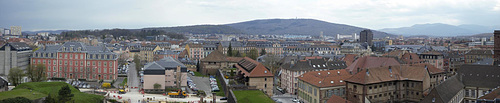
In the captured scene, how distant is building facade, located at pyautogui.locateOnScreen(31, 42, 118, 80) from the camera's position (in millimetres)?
52938

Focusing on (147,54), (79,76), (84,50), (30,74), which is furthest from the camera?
(147,54)

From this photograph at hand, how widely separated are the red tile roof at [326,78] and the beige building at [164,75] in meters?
13.7

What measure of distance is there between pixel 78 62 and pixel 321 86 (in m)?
33.9

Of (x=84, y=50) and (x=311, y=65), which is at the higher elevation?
(x=84, y=50)

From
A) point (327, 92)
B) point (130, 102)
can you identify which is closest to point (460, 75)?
point (327, 92)

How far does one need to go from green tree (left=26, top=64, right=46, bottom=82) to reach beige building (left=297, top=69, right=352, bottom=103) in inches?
1218

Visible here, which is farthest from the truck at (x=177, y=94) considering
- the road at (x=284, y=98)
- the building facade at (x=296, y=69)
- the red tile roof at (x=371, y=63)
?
the red tile roof at (x=371, y=63)

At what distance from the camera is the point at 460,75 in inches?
1609

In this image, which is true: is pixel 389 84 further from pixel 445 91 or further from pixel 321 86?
pixel 321 86

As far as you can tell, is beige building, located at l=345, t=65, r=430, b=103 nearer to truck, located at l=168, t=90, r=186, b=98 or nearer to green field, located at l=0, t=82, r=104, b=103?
truck, located at l=168, t=90, r=186, b=98

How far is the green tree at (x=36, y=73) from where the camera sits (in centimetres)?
4722

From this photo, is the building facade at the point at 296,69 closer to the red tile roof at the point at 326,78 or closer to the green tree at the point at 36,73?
the red tile roof at the point at 326,78

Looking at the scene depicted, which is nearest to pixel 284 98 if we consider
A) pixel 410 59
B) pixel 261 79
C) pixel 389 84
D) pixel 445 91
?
pixel 261 79

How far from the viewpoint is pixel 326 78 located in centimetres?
3831
